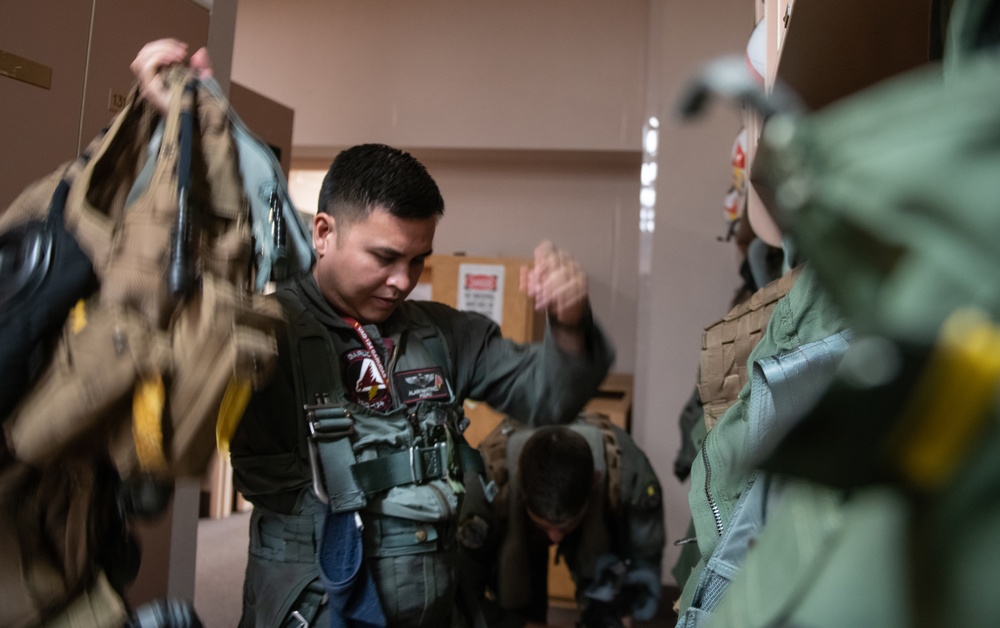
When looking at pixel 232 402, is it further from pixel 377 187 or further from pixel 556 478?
pixel 556 478

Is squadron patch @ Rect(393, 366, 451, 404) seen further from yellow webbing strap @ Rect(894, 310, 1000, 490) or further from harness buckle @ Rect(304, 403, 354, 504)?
yellow webbing strap @ Rect(894, 310, 1000, 490)

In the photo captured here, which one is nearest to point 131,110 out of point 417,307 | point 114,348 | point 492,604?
point 114,348

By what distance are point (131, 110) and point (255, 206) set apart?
0.20m

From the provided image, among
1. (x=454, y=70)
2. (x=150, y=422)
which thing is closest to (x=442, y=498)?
(x=150, y=422)

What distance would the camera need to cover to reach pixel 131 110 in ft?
3.06

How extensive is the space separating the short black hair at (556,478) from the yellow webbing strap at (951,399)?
1.73 meters

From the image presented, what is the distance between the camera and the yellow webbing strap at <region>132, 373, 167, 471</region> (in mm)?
697

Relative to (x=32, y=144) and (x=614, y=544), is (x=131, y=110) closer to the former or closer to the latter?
(x=32, y=144)

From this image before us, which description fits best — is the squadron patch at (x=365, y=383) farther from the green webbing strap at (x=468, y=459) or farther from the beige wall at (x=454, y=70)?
the beige wall at (x=454, y=70)

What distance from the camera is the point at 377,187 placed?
3.89 ft

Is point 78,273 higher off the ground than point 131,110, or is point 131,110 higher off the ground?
point 131,110

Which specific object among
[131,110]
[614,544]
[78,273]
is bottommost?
[614,544]

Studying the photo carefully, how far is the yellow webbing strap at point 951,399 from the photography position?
0.84 feet

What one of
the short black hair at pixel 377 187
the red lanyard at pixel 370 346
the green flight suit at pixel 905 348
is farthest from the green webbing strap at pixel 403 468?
the green flight suit at pixel 905 348
